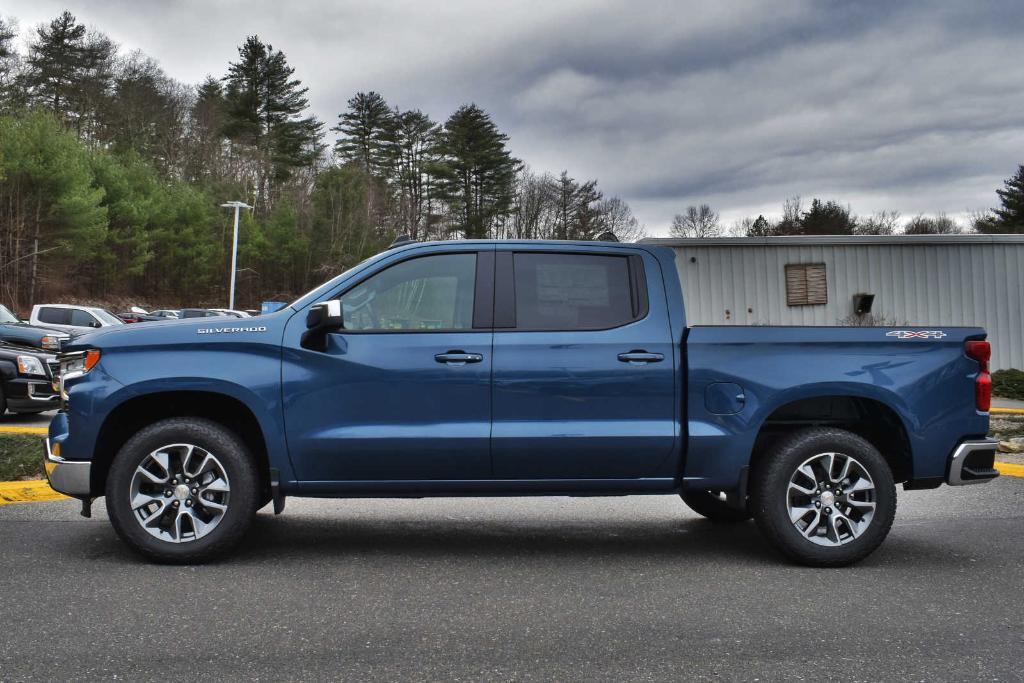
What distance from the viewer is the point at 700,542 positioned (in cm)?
598

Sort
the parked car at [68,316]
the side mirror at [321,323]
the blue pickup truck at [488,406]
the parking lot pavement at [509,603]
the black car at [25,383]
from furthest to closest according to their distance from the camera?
the parked car at [68,316] < the black car at [25,383] < the blue pickup truck at [488,406] < the side mirror at [321,323] < the parking lot pavement at [509,603]

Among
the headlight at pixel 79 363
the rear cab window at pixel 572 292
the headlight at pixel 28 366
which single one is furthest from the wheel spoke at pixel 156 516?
the headlight at pixel 28 366

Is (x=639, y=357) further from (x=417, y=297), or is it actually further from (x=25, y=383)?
(x=25, y=383)

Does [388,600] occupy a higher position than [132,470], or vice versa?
[132,470]

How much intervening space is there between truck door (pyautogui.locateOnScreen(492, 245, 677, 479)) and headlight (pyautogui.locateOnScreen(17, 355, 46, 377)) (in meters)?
9.48

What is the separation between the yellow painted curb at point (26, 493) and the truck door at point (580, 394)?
13.6 feet

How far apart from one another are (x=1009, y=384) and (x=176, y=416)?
16.5 m

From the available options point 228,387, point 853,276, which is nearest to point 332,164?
point 853,276

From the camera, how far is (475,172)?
63.6 meters

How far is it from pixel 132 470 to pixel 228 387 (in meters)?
0.69

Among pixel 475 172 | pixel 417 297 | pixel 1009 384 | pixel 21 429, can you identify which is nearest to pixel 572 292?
pixel 417 297

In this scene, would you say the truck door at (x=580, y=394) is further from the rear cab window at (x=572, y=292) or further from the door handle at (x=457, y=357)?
the door handle at (x=457, y=357)

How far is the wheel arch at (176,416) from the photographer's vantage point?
207 inches

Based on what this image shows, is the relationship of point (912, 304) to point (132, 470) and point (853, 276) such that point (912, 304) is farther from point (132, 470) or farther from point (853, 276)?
point (132, 470)
